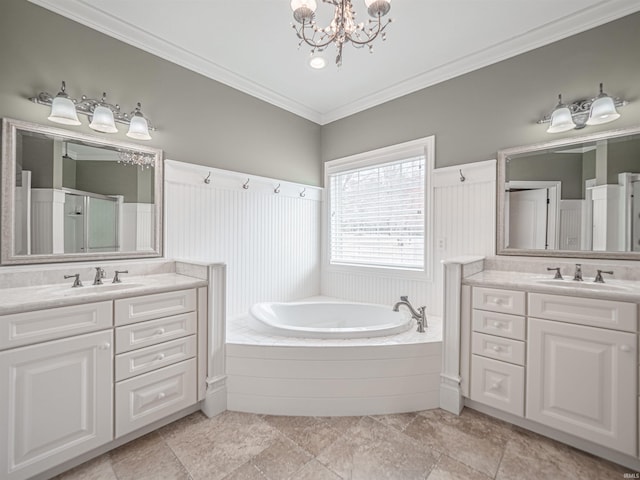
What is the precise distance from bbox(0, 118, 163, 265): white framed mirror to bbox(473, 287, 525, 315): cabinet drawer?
2.32 m

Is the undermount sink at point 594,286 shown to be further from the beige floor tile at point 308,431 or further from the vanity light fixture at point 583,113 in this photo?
the beige floor tile at point 308,431

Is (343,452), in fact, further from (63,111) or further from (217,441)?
(63,111)

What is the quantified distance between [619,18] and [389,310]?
101 inches

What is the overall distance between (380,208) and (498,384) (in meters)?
1.84

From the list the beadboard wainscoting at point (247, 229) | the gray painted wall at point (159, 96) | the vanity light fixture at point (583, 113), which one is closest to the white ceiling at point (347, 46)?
the gray painted wall at point (159, 96)

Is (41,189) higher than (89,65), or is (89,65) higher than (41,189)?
(89,65)

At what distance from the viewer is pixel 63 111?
1.79 m

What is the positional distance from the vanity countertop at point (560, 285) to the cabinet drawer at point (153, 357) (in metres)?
1.88

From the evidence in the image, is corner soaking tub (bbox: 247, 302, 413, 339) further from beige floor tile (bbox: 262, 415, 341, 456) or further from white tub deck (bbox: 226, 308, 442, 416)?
beige floor tile (bbox: 262, 415, 341, 456)

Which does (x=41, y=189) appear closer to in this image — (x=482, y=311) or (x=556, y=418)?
(x=482, y=311)

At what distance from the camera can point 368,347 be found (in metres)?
1.93

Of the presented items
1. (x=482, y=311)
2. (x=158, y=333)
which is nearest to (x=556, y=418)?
(x=482, y=311)

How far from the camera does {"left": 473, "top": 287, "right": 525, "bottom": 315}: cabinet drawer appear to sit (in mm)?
1776

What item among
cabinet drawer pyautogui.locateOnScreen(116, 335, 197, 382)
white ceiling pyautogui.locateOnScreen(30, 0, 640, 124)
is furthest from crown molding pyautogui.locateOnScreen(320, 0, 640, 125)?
cabinet drawer pyautogui.locateOnScreen(116, 335, 197, 382)
